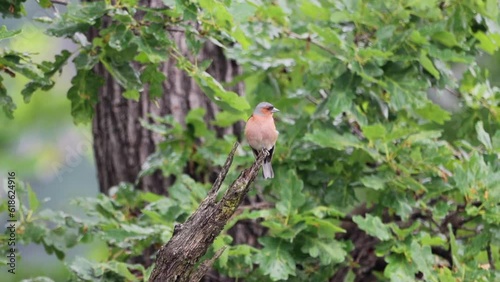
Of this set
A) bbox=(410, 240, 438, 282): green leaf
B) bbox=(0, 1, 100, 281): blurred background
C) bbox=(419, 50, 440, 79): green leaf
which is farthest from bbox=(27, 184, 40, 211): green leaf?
bbox=(0, 1, 100, 281): blurred background

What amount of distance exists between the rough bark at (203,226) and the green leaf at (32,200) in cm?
117

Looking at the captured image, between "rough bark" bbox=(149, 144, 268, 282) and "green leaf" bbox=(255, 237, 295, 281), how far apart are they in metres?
0.72

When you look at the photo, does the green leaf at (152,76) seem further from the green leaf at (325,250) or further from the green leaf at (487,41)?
the green leaf at (487,41)

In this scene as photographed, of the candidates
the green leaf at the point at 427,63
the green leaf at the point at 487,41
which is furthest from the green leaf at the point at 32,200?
the green leaf at the point at 487,41

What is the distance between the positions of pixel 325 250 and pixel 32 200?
1.37m

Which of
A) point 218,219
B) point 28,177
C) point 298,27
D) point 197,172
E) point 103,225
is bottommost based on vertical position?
point 28,177

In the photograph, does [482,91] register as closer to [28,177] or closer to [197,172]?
[197,172]

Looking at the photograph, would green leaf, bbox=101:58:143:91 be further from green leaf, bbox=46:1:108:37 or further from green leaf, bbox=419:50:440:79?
green leaf, bbox=419:50:440:79

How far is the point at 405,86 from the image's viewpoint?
3910 mm

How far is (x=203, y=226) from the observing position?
9.41ft

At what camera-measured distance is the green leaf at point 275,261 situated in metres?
3.56

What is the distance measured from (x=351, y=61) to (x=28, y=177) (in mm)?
6649

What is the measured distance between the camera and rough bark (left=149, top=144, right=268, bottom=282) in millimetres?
2867

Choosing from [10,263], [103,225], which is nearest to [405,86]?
[103,225]
